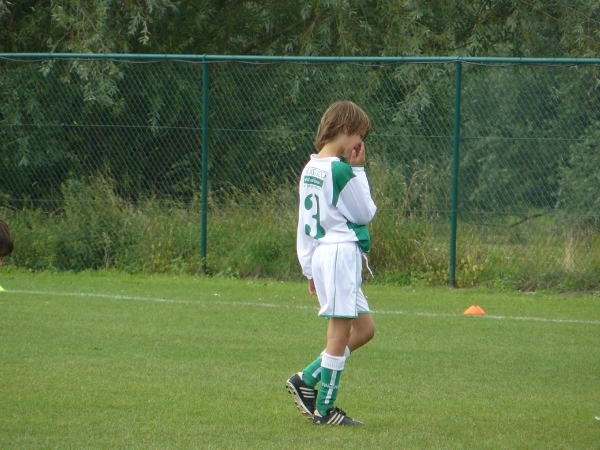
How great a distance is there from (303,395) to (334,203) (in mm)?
1070

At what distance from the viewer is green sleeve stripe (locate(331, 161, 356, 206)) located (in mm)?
5121

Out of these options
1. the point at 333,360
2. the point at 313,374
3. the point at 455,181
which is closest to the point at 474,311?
the point at 455,181

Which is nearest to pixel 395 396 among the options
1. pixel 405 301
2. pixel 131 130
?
pixel 405 301

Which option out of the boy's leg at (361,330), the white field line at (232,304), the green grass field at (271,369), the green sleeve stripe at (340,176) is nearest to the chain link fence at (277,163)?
Answer: the green grass field at (271,369)

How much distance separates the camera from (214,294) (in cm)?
1044

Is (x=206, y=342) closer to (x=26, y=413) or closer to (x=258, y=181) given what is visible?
(x=26, y=413)

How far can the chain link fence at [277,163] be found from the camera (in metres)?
11.0

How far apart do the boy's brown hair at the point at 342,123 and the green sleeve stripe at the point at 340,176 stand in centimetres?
24

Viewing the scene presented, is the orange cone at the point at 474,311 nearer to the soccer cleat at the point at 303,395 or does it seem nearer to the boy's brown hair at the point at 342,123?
the soccer cleat at the point at 303,395

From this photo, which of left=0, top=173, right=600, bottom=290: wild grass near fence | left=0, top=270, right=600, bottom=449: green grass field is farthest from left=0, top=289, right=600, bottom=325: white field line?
left=0, top=173, right=600, bottom=290: wild grass near fence

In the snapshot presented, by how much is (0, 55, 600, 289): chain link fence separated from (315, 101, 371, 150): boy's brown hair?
5.93m

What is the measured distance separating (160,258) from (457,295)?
3712 millimetres

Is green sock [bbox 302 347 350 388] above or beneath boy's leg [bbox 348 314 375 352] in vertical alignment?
beneath

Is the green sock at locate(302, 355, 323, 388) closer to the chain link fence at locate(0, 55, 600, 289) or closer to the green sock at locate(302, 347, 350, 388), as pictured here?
the green sock at locate(302, 347, 350, 388)
